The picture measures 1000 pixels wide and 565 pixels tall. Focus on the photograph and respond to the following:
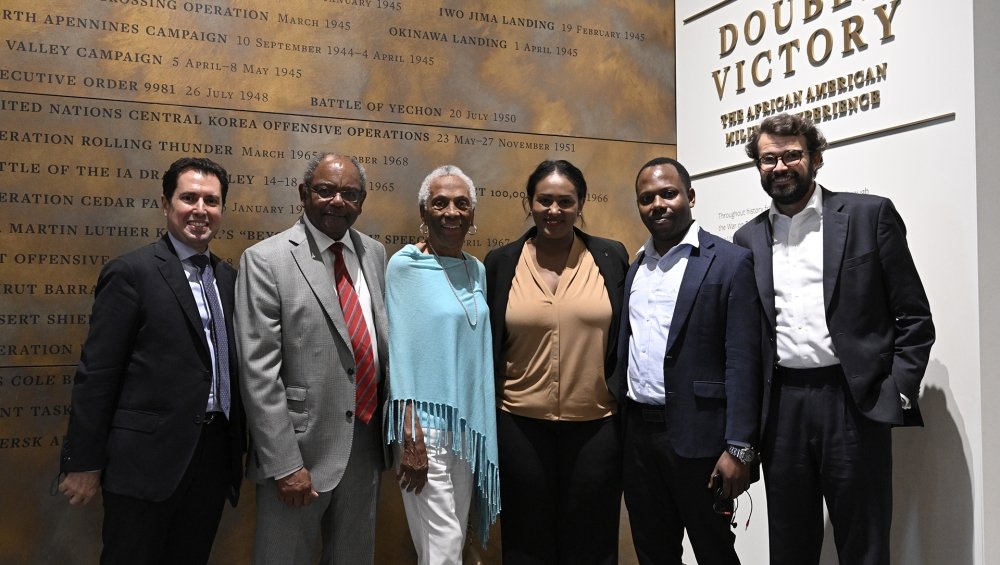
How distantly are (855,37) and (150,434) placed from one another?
3020 millimetres

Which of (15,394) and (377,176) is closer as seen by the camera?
(15,394)

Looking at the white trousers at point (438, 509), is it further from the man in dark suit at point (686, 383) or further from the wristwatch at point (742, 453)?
the wristwatch at point (742, 453)

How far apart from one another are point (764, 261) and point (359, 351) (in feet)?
4.77

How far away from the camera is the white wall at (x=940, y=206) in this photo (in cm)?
275

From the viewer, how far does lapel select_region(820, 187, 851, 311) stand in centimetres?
266

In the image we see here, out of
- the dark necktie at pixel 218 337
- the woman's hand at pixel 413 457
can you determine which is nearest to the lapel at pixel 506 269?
the woman's hand at pixel 413 457

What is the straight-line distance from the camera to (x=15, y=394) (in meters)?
3.12

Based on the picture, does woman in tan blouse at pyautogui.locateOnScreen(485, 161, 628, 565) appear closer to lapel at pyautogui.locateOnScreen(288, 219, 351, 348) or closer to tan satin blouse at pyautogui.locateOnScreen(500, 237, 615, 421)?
tan satin blouse at pyautogui.locateOnScreen(500, 237, 615, 421)

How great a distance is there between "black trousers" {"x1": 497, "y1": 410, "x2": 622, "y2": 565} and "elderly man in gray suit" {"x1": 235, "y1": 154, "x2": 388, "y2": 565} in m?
0.49

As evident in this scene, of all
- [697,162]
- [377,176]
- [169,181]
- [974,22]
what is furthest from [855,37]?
[169,181]

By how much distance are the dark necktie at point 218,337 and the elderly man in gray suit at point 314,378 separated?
70mm

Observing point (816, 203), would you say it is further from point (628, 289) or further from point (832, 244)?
point (628, 289)

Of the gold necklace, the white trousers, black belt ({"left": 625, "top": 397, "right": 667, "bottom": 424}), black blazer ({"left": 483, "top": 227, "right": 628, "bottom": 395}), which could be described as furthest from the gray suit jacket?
black belt ({"left": 625, "top": 397, "right": 667, "bottom": 424})

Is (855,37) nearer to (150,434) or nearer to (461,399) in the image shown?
(461,399)
